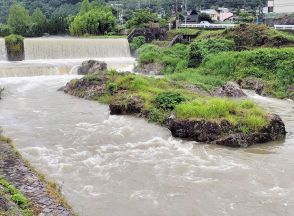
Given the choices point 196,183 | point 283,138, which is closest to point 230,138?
point 283,138

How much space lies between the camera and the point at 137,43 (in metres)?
39.1

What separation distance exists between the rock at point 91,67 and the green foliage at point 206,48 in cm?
635

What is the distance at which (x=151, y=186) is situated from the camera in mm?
10742

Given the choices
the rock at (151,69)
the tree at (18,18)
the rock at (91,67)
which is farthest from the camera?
the tree at (18,18)

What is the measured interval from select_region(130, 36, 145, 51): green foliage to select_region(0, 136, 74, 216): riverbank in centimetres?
2852

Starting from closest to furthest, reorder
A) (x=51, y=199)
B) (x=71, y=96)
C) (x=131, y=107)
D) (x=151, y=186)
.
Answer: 1. (x=51, y=199)
2. (x=151, y=186)
3. (x=131, y=107)
4. (x=71, y=96)

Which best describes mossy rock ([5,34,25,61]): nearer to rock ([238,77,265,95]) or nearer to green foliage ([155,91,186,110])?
rock ([238,77,265,95])

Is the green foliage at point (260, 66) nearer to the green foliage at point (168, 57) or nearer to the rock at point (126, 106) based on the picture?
the green foliage at point (168, 57)

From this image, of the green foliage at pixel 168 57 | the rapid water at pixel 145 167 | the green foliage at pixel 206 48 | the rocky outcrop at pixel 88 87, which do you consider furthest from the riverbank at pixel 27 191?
the green foliage at pixel 206 48

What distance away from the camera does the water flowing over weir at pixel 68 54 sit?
101 feet

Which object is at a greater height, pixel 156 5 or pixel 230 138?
pixel 156 5

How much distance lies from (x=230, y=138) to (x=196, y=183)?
3.38 meters

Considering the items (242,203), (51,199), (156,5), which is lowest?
(242,203)

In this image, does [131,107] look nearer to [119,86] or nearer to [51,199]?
[119,86]
